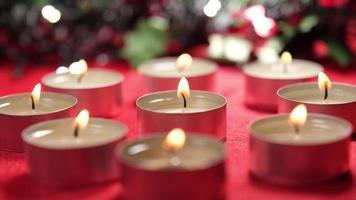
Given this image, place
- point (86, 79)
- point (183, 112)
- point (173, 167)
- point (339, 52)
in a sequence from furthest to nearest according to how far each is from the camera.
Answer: point (339, 52) → point (86, 79) → point (183, 112) → point (173, 167)

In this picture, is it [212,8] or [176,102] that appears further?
[212,8]

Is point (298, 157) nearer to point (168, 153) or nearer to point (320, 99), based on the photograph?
point (168, 153)

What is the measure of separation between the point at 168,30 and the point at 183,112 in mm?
661

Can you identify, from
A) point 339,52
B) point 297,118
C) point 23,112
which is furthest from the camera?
point 339,52

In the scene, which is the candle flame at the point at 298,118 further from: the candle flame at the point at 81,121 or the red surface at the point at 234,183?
the candle flame at the point at 81,121

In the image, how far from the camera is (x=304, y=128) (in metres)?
1.10

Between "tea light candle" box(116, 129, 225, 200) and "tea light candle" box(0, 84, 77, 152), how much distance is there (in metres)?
0.24

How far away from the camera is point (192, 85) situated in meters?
1.41

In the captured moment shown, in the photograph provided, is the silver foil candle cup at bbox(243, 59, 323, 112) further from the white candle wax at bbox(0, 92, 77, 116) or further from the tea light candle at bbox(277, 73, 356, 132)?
the white candle wax at bbox(0, 92, 77, 116)

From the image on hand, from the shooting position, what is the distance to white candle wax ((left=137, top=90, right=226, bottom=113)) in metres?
1.26

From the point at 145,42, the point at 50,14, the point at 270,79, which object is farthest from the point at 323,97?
the point at 50,14

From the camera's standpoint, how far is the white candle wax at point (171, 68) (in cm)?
151

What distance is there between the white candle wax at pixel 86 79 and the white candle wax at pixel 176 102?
156 mm

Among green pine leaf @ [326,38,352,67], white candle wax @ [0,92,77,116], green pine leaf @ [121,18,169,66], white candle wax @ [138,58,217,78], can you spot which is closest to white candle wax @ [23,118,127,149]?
white candle wax @ [0,92,77,116]
